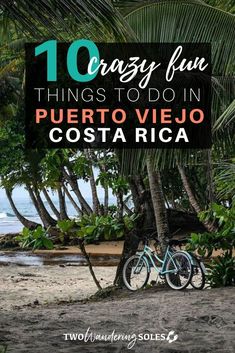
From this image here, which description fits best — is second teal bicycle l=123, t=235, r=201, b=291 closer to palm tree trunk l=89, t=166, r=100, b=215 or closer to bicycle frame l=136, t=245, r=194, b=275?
bicycle frame l=136, t=245, r=194, b=275

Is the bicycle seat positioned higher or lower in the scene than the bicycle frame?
higher

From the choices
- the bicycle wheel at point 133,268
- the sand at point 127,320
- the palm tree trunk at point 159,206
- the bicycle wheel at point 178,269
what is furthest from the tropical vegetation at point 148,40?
the sand at point 127,320

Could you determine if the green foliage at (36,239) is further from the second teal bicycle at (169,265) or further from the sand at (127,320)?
the second teal bicycle at (169,265)

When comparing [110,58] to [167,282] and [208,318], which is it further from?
[167,282]

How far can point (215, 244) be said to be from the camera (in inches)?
284

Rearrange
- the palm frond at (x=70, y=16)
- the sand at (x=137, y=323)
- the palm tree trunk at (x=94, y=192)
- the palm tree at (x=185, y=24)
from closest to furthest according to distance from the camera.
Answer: the palm frond at (x=70, y=16)
the sand at (x=137, y=323)
the palm tree at (x=185, y=24)
the palm tree trunk at (x=94, y=192)

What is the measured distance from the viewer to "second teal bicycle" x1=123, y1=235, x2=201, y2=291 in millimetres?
6637

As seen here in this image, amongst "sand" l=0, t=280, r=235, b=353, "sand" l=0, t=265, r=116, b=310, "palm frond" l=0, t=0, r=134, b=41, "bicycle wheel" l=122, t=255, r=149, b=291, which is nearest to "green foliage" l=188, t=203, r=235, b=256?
"bicycle wheel" l=122, t=255, r=149, b=291

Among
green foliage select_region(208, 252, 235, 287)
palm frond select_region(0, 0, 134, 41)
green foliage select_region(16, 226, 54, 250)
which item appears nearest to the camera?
palm frond select_region(0, 0, 134, 41)

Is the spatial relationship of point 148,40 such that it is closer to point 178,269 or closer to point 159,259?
point 178,269

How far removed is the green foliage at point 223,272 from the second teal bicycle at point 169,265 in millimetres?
366

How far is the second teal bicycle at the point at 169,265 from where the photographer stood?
21.8 ft

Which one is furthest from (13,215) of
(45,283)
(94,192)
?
(45,283)

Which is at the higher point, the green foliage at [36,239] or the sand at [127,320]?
the green foliage at [36,239]
